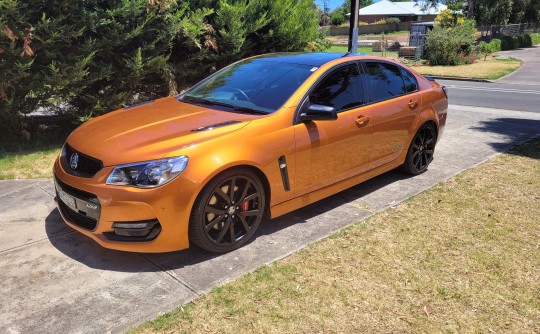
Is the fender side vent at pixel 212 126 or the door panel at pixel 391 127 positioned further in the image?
the door panel at pixel 391 127

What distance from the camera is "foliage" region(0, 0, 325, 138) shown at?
5.86 metres

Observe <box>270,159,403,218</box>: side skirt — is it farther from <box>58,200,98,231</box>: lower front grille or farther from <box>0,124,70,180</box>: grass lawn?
<box>0,124,70,180</box>: grass lawn

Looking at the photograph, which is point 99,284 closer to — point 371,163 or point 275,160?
point 275,160

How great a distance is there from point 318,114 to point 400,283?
1553 mm

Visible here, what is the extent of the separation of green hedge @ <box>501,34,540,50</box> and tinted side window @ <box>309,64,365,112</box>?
3691 cm

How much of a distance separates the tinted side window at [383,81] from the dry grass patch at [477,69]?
16.9 metres

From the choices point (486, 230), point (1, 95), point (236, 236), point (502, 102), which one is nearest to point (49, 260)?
point (236, 236)

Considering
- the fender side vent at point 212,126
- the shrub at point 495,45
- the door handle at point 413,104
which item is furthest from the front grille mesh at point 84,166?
the shrub at point 495,45

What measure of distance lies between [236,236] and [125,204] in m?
0.99

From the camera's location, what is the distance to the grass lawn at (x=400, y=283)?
9.47 feet

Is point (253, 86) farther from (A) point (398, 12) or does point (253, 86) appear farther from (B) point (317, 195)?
(A) point (398, 12)

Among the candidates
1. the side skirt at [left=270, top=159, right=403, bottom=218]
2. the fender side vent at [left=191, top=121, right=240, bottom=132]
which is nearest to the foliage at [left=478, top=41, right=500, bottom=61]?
the side skirt at [left=270, top=159, right=403, bottom=218]

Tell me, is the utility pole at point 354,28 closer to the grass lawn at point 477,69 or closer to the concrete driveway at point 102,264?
the concrete driveway at point 102,264

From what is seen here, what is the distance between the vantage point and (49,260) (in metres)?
3.59
